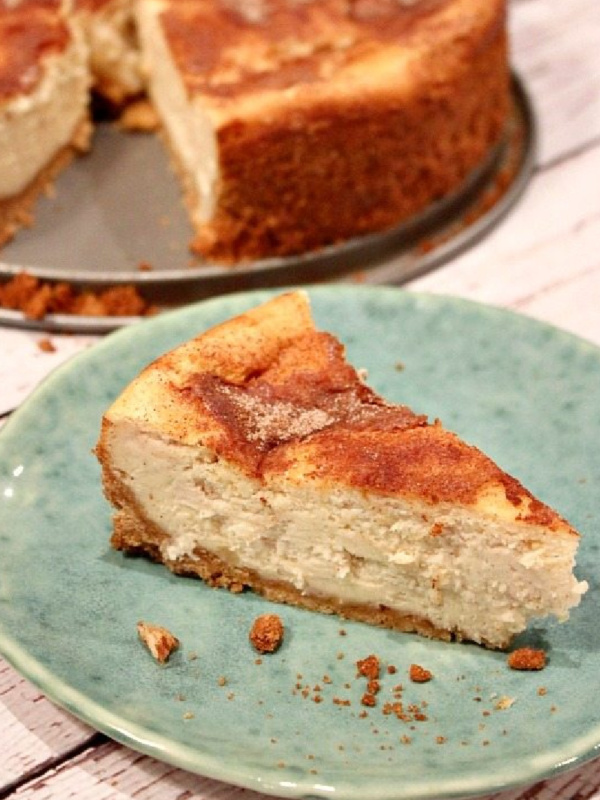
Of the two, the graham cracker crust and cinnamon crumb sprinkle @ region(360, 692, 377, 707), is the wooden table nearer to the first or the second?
cinnamon crumb sprinkle @ region(360, 692, 377, 707)

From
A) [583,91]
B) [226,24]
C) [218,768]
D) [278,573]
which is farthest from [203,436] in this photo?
[583,91]


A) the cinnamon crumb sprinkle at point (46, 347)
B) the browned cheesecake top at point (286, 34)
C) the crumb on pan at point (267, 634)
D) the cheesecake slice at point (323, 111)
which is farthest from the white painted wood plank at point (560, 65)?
the crumb on pan at point (267, 634)

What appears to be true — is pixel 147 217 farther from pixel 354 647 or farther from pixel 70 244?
pixel 354 647

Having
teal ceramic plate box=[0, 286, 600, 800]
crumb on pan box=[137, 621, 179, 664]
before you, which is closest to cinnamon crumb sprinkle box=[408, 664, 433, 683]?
teal ceramic plate box=[0, 286, 600, 800]

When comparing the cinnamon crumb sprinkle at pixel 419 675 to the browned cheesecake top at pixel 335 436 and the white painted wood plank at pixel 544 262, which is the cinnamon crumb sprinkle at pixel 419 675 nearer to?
the browned cheesecake top at pixel 335 436

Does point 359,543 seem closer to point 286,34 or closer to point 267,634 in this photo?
point 267,634
